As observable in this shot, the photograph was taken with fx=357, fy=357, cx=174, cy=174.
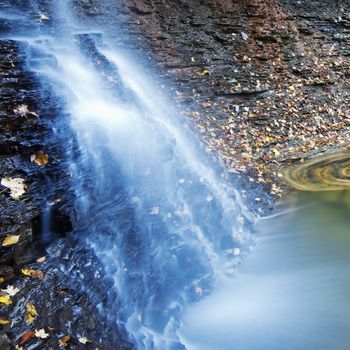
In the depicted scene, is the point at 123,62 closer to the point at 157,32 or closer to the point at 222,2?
the point at 157,32

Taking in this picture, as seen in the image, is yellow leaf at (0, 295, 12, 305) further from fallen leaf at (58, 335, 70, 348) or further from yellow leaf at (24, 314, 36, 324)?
fallen leaf at (58, 335, 70, 348)

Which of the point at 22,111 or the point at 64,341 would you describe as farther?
the point at 22,111

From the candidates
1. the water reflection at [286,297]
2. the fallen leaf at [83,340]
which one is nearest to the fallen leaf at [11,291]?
the fallen leaf at [83,340]

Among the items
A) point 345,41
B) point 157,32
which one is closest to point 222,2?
point 157,32

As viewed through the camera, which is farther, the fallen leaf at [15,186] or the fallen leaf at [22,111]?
the fallen leaf at [22,111]

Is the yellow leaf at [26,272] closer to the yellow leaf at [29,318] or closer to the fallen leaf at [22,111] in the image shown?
the yellow leaf at [29,318]

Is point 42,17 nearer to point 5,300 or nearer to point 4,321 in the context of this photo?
point 5,300

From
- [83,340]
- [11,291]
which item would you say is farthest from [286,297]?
[11,291]
